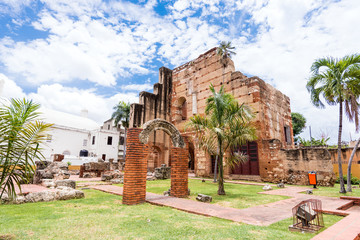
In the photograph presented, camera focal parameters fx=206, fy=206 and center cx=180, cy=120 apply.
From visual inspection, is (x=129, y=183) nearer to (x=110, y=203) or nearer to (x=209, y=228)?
(x=110, y=203)

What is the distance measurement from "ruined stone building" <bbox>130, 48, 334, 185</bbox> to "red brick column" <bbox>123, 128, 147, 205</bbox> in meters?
11.0

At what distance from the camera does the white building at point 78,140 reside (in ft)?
112

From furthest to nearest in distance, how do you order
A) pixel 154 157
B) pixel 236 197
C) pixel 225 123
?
pixel 154 157, pixel 225 123, pixel 236 197

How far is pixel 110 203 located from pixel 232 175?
12.7 m

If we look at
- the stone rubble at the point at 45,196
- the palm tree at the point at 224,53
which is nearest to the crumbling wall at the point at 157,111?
the palm tree at the point at 224,53

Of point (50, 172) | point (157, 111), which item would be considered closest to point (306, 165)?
point (157, 111)

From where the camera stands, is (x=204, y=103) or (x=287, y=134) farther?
(x=204, y=103)

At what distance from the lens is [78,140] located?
37250 millimetres

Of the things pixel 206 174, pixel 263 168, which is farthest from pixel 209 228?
pixel 206 174

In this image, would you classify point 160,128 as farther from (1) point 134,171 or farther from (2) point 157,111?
(2) point 157,111

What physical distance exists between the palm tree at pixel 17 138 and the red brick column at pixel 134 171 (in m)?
3.20

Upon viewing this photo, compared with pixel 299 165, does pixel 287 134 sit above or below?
above

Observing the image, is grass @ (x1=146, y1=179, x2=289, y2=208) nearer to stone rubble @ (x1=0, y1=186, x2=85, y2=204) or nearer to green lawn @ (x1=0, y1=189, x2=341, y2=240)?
green lawn @ (x1=0, y1=189, x2=341, y2=240)

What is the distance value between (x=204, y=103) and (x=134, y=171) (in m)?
15.0
